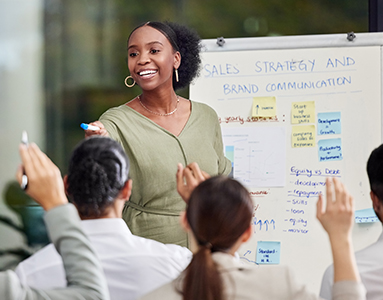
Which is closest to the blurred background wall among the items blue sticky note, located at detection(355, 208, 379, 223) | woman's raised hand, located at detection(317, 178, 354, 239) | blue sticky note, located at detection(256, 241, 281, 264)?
blue sticky note, located at detection(256, 241, 281, 264)

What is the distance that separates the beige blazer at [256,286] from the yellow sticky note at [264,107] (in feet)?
5.05

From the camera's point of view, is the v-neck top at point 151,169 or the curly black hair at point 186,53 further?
the curly black hair at point 186,53

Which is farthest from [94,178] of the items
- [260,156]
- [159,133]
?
[260,156]

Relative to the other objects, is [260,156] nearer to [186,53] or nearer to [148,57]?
[186,53]

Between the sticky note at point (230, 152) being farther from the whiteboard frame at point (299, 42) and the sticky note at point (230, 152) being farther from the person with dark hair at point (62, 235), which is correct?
the person with dark hair at point (62, 235)

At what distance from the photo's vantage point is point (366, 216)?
2443 mm

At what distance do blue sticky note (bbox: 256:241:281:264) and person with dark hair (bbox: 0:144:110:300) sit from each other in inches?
62.0

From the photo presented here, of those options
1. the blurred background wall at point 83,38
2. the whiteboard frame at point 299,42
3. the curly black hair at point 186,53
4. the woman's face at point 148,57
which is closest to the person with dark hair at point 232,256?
the woman's face at point 148,57

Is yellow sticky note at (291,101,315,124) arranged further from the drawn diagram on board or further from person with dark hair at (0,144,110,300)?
person with dark hair at (0,144,110,300)

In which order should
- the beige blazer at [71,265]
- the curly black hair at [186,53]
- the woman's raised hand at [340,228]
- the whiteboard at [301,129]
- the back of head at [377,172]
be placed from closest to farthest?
the beige blazer at [71,265] < the woman's raised hand at [340,228] < the back of head at [377,172] < the curly black hair at [186,53] < the whiteboard at [301,129]

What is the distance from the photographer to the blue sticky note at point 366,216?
2434 mm

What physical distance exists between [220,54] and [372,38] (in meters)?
0.77

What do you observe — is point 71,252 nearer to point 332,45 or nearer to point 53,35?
point 332,45

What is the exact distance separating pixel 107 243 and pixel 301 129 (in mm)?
Result: 1544
